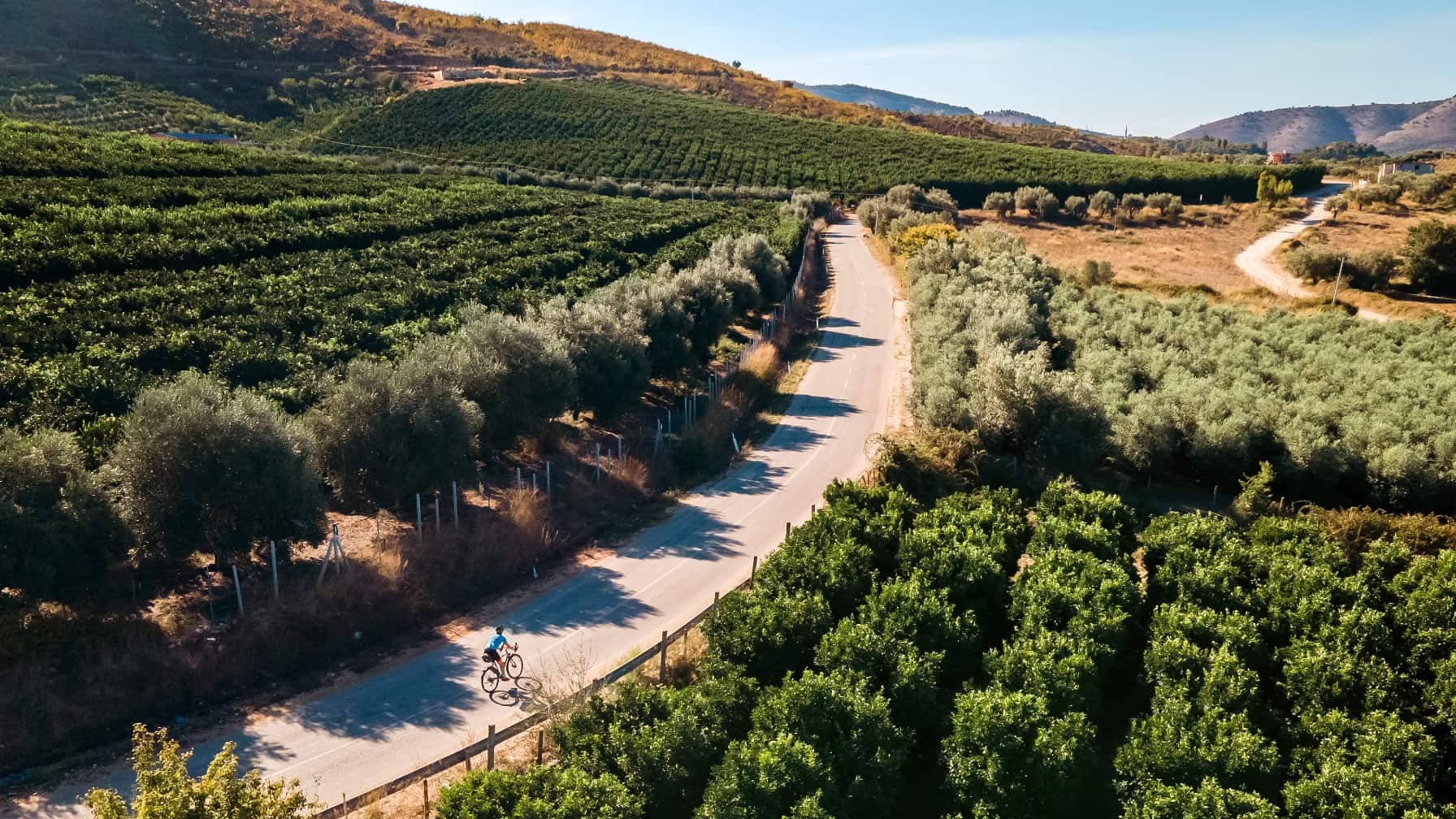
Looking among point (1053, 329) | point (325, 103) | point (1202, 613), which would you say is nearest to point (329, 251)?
point (1053, 329)

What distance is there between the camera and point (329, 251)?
148ft

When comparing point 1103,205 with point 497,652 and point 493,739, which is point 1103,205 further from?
point 493,739

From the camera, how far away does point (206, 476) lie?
17.6 m

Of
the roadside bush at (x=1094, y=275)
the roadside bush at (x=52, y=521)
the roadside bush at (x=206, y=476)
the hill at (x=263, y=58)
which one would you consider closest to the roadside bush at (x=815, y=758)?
the roadside bush at (x=206, y=476)

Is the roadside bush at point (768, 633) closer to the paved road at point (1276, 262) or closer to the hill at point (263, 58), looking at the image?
the paved road at point (1276, 262)

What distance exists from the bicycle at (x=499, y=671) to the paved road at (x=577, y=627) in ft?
0.95

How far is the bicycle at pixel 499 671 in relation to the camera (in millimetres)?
17125

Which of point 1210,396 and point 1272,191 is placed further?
point 1272,191

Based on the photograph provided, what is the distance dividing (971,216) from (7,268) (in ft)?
263

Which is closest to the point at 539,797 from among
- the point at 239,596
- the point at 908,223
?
the point at 239,596

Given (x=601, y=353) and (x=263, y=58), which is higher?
(x=263, y=58)

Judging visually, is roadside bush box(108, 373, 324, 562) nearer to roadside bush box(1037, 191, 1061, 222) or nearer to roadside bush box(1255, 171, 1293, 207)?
roadside bush box(1037, 191, 1061, 222)

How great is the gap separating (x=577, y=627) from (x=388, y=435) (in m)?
6.93

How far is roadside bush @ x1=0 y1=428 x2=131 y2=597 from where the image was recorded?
51.3 ft
